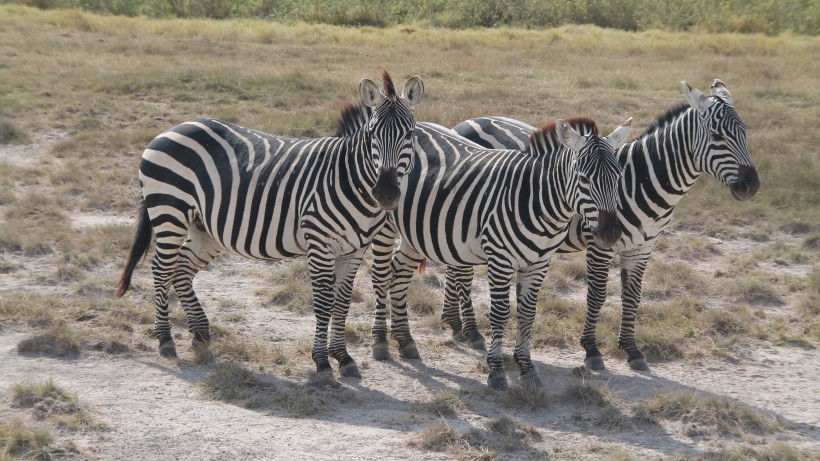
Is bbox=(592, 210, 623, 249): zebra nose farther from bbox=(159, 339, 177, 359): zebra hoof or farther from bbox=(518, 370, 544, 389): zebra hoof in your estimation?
bbox=(159, 339, 177, 359): zebra hoof

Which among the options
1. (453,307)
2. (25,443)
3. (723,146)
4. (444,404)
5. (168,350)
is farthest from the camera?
(453,307)

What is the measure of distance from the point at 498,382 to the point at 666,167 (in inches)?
91.1

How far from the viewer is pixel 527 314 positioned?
23.7ft

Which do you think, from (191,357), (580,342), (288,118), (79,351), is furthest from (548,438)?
(288,118)

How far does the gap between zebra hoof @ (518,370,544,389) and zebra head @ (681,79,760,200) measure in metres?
2.18

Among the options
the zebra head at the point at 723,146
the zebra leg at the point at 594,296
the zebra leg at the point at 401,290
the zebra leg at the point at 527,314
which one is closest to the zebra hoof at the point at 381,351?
the zebra leg at the point at 401,290

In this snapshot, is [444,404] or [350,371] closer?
[444,404]

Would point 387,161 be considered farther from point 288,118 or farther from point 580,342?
point 288,118

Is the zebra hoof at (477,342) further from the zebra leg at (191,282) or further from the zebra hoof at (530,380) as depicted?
the zebra leg at (191,282)

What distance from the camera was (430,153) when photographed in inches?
308

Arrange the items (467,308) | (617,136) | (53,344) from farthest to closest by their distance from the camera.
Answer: (467,308) → (53,344) → (617,136)

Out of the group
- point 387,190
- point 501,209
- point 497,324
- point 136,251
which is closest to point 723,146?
point 501,209

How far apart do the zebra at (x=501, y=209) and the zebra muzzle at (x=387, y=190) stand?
2.89ft

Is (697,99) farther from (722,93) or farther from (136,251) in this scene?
(136,251)
